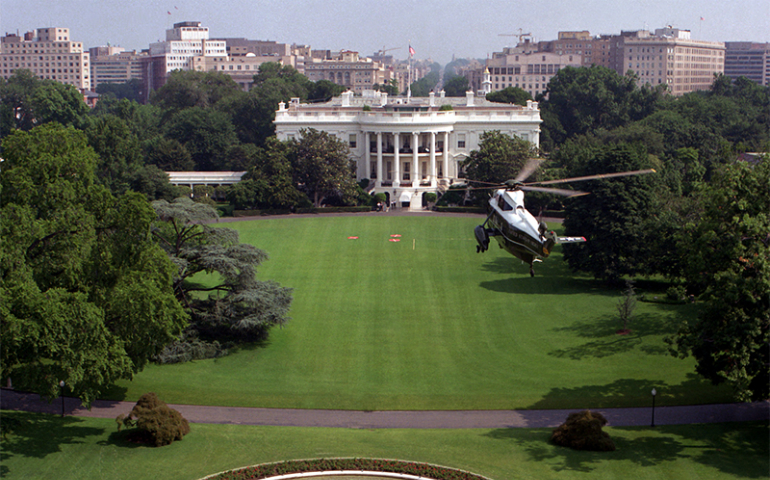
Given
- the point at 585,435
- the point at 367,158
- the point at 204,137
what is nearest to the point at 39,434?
the point at 585,435

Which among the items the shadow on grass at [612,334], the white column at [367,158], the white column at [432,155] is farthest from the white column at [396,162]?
the shadow on grass at [612,334]

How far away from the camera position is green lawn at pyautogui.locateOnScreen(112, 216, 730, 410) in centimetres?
4875

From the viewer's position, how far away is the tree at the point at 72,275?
38.8 meters

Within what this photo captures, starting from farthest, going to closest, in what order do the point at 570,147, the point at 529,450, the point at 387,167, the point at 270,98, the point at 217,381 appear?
the point at 270,98, the point at 387,167, the point at 570,147, the point at 217,381, the point at 529,450

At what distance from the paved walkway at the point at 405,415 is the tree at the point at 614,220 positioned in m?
22.8

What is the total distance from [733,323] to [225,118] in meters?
111

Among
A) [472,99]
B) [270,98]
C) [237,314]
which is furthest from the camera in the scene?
[270,98]

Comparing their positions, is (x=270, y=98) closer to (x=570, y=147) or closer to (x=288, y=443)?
(x=570, y=147)

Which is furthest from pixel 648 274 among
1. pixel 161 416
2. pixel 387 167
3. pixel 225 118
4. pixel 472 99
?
pixel 225 118

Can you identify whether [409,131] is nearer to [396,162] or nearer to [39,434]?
[396,162]

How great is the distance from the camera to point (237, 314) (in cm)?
5744

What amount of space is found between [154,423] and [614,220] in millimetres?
42639

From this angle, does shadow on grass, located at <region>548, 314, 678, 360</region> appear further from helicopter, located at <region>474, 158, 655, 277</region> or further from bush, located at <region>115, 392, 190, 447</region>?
bush, located at <region>115, 392, 190, 447</region>

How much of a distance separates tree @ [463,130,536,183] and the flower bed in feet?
228
